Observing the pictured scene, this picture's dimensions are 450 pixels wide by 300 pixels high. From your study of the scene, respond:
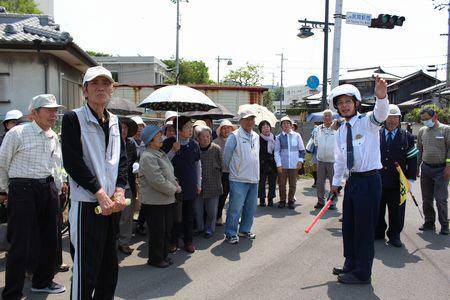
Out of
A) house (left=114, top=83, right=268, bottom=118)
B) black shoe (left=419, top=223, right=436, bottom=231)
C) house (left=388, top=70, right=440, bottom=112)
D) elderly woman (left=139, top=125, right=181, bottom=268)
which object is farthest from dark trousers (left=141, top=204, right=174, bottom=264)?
house (left=388, top=70, right=440, bottom=112)

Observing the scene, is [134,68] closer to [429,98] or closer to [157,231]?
[429,98]

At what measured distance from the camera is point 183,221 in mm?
5883

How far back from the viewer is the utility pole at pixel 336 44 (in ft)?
44.7

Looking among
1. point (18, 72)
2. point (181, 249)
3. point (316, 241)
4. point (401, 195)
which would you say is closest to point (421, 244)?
point (401, 195)

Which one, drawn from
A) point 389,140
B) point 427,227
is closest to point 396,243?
point 427,227

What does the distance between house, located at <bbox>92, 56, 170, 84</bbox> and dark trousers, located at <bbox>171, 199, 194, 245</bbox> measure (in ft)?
138

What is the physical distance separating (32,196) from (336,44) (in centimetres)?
1217

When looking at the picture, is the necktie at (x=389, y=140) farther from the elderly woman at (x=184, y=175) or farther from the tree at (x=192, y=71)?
the tree at (x=192, y=71)

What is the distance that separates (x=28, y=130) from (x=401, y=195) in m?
5.20

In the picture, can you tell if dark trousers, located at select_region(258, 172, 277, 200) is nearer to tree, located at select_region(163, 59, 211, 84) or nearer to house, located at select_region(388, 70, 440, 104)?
house, located at select_region(388, 70, 440, 104)

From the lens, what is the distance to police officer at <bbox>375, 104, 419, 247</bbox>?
617 centimetres

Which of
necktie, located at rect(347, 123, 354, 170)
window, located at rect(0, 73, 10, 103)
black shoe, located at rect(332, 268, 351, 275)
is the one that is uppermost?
window, located at rect(0, 73, 10, 103)

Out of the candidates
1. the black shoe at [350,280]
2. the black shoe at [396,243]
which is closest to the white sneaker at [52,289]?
the black shoe at [350,280]

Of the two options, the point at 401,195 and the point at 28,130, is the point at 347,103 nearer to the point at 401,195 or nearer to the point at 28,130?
the point at 401,195
